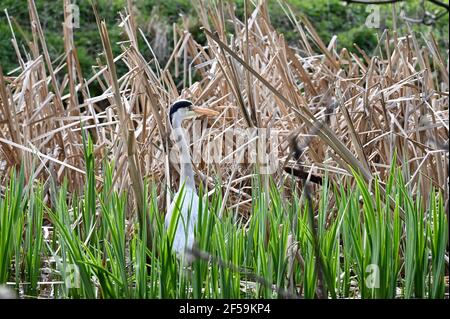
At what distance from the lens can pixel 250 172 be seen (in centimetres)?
399

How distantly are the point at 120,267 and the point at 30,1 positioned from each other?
1576 mm

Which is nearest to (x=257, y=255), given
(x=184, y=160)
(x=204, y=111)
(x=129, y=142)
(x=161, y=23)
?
(x=129, y=142)

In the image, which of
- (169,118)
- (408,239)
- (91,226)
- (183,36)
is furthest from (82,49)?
(408,239)

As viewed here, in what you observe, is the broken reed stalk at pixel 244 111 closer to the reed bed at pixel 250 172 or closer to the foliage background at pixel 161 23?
the reed bed at pixel 250 172

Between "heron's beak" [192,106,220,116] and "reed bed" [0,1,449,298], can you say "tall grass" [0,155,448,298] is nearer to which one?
"reed bed" [0,1,449,298]

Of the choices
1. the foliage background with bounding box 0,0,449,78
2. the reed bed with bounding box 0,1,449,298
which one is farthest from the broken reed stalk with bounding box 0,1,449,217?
the foliage background with bounding box 0,0,449,78

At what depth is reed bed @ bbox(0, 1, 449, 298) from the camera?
2.67 m

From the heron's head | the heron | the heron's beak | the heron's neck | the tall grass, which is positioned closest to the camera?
the tall grass

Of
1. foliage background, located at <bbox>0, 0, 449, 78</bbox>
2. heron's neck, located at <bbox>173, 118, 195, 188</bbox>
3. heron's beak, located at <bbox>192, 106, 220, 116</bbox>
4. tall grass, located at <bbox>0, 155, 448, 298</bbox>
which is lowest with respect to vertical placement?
tall grass, located at <bbox>0, 155, 448, 298</bbox>

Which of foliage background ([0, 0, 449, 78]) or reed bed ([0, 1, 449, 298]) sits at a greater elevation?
foliage background ([0, 0, 449, 78])

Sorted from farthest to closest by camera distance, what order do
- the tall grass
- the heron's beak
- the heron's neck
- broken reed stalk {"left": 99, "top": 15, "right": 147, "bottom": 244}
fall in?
the heron's beak
the heron's neck
broken reed stalk {"left": 99, "top": 15, "right": 147, "bottom": 244}
the tall grass

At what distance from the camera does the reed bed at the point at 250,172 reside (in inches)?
105

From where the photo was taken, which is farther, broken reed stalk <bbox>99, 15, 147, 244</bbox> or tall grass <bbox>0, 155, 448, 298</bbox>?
broken reed stalk <bbox>99, 15, 147, 244</bbox>

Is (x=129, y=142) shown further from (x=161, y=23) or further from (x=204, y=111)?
(x=161, y=23)
